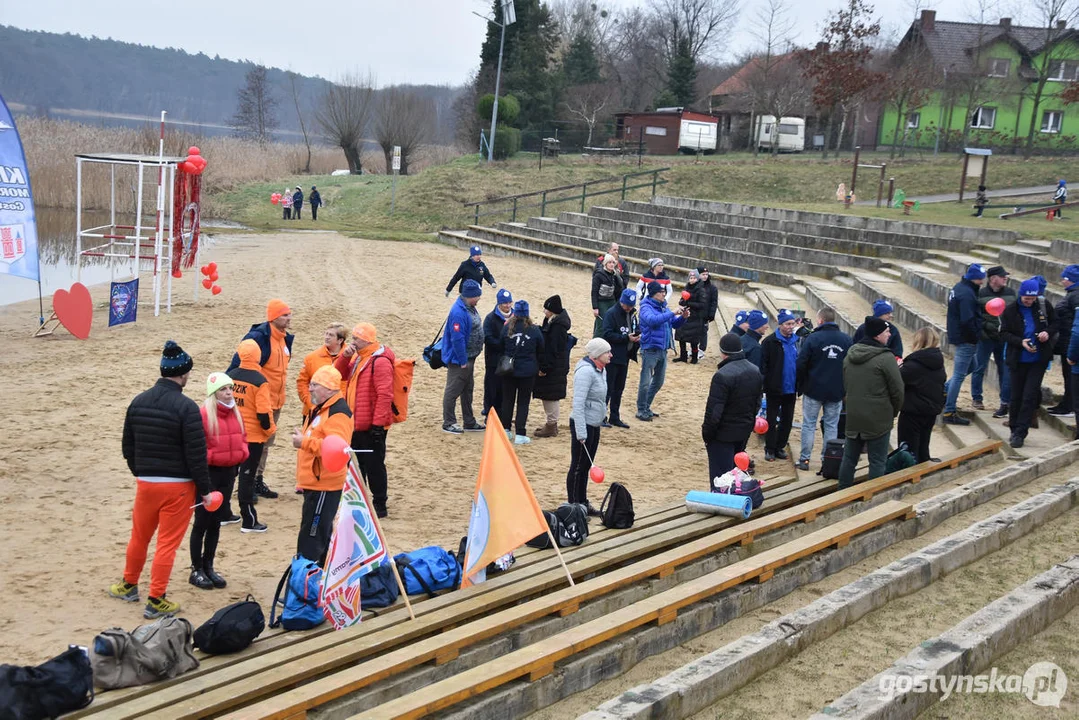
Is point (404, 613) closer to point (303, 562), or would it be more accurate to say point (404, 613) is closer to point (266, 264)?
point (303, 562)

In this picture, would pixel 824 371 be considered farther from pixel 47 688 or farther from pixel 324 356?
pixel 47 688

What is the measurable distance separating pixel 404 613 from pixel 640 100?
2599 inches

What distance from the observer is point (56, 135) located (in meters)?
41.0

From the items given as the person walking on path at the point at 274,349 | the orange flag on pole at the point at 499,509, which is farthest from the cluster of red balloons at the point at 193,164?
the orange flag on pole at the point at 499,509

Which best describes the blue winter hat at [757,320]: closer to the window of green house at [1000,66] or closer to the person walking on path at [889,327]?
the person walking on path at [889,327]

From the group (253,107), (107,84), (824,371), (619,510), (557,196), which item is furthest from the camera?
(107,84)

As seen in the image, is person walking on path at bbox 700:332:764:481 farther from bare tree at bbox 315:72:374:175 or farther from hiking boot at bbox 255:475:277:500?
bare tree at bbox 315:72:374:175

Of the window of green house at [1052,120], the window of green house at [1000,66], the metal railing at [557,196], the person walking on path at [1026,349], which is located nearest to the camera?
the person walking on path at [1026,349]

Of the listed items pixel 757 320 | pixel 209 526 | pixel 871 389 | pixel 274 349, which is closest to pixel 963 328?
pixel 757 320

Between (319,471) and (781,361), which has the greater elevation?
(781,361)

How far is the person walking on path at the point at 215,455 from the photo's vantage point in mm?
6535

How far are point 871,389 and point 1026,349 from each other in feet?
8.70

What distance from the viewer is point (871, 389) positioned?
8281 millimetres

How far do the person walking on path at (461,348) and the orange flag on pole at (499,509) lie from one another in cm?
444
